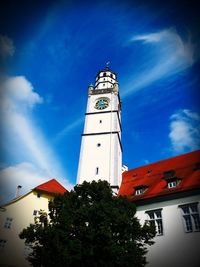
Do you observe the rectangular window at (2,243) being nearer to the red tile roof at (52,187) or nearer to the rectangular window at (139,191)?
the red tile roof at (52,187)

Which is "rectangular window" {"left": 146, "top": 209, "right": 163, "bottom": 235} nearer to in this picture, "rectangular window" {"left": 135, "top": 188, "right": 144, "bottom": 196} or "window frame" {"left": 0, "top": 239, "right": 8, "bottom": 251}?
"rectangular window" {"left": 135, "top": 188, "right": 144, "bottom": 196}

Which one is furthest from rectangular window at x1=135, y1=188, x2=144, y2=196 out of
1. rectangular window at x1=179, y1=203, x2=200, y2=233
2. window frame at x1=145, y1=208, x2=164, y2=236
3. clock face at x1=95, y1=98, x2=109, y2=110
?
clock face at x1=95, y1=98, x2=109, y2=110

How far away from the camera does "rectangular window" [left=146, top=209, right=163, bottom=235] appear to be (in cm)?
1938

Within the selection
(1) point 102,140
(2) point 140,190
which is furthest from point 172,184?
(1) point 102,140

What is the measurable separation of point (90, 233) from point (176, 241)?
6.84 m

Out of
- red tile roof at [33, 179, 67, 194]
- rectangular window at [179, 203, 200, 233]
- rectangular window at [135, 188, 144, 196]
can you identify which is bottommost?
rectangular window at [179, 203, 200, 233]

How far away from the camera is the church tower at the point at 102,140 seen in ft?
86.8

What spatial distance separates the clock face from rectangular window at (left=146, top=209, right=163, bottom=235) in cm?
1515

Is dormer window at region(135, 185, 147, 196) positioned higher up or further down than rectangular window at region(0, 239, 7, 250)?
higher up

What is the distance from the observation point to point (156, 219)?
782 inches

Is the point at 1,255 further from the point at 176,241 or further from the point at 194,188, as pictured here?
the point at 194,188

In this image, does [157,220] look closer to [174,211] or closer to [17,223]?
[174,211]

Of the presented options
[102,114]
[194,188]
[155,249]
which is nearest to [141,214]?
[155,249]

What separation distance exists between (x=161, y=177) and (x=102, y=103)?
12.6 metres
